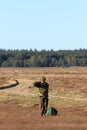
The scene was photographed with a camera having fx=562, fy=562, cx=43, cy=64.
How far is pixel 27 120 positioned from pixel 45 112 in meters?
2.65

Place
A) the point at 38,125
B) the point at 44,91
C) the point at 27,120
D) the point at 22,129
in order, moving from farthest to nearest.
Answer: the point at 44,91, the point at 27,120, the point at 38,125, the point at 22,129

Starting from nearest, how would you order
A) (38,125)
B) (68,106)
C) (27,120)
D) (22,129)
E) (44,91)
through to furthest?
(22,129) < (38,125) < (27,120) < (44,91) < (68,106)

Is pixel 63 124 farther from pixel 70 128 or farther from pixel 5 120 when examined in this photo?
pixel 5 120

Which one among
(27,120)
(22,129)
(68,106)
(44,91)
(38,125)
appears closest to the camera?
(22,129)

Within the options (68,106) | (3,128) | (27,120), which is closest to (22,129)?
(3,128)

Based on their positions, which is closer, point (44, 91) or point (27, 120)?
point (27, 120)

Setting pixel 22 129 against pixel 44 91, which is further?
pixel 44 91

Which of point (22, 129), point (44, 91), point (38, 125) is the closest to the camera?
point (22, 129)

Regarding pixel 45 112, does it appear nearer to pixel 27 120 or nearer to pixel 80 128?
pixel 27 120

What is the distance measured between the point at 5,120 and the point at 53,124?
2.68 m

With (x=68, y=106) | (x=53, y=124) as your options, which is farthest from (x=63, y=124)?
(x=68, y=106)

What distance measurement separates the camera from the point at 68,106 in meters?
31.9

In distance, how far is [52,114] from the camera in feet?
75.0

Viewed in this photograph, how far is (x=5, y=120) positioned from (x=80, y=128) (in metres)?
4.05
